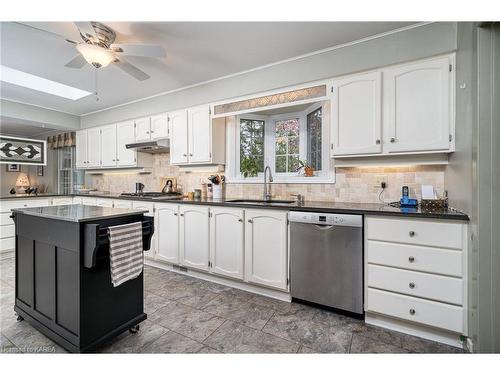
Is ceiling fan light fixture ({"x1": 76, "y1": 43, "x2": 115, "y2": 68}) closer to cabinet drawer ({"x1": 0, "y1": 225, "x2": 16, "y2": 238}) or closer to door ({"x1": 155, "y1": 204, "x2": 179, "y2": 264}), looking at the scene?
door ({"x1": 155, "y1": 204, "x2": 179, "y2": 264})

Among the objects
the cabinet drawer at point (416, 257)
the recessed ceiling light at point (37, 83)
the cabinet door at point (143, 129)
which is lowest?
the cabinet drawer at point (416, 257)

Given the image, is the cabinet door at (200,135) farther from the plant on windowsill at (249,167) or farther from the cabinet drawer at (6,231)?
the cabinet drawer at (6,231)

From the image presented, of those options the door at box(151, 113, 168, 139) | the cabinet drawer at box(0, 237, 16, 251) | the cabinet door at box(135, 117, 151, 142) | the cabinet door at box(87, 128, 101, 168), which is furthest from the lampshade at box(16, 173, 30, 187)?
the door at box(151, 113, 168, 139)

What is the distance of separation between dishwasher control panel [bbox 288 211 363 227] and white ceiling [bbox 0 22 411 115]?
5.33ft

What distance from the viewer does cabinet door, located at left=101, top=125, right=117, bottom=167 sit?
4266mm

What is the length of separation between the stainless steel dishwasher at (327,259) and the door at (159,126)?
2.47 metres

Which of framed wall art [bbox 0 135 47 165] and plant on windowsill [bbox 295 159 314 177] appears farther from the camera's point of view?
framed wall art [bbox 0 135 47 165]

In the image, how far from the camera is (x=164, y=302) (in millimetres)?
2285

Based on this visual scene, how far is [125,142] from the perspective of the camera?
4.10 m

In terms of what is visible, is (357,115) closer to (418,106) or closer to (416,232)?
(418,106)

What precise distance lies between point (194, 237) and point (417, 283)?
7.17 ft

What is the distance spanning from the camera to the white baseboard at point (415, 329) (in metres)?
1.68

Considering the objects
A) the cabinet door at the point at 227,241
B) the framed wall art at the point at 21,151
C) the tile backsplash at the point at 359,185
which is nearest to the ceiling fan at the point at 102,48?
the cabinet door at the point at 227,241
